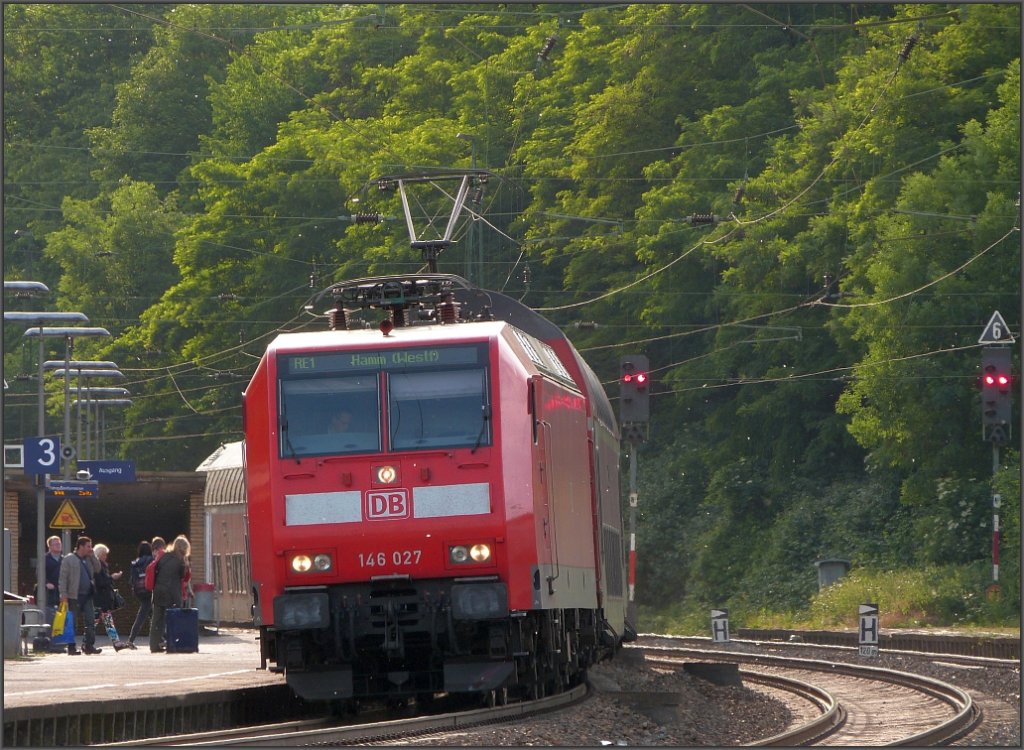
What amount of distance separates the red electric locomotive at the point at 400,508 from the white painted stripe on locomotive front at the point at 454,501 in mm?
12

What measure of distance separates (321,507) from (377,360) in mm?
1334

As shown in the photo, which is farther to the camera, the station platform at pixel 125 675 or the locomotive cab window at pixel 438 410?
the locomotive cab window at pixel 438 410

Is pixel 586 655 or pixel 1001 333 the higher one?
pixel 1001 333

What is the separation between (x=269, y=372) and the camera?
16594mm

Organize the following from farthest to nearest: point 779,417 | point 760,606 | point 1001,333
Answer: point 779,417 → point 760,606 → point 1001,333

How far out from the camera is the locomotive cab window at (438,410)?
53.5 feet

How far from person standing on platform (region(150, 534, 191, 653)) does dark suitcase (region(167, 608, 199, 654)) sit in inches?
20.5

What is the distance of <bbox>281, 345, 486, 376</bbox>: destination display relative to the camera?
16531 millimetres

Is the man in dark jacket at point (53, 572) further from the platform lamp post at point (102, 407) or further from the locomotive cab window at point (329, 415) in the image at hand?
the platform lamp post at point (102, 407)

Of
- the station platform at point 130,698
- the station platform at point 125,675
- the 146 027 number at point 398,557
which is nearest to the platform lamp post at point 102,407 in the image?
the station platform at point 125,675

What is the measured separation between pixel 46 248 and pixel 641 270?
29.5 meters

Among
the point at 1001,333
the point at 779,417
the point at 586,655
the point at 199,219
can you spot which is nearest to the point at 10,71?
the point at 199,219

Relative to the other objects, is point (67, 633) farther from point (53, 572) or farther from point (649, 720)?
point (649, 720)

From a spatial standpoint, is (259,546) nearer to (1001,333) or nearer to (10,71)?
(1001,333)
